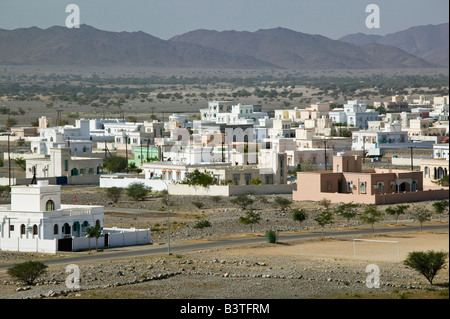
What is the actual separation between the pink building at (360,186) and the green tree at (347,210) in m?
2.12

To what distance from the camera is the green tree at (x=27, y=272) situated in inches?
1460

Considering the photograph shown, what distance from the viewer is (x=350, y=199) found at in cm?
6166

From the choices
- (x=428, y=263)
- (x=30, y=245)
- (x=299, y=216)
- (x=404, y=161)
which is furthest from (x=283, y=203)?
(x=404, y=161)

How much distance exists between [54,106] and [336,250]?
500ft

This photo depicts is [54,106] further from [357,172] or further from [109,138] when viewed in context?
[357,172]

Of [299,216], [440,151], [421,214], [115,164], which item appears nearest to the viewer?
[421,214]

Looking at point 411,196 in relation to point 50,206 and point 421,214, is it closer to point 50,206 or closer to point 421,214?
point 421,214

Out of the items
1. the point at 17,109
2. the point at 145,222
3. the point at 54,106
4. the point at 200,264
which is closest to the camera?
the point at 200,264

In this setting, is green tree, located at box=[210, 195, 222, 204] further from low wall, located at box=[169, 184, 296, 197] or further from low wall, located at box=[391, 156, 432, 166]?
low wall, located at box=[391, 156, 432, 166]

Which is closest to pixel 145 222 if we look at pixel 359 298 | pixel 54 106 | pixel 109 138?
pixel 359 298

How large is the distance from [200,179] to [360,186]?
1096cm

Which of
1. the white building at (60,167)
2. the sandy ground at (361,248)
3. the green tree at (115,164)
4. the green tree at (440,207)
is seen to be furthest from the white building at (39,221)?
the green tree at (115,164)

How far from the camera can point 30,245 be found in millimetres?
44719

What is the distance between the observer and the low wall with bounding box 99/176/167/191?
235ft
